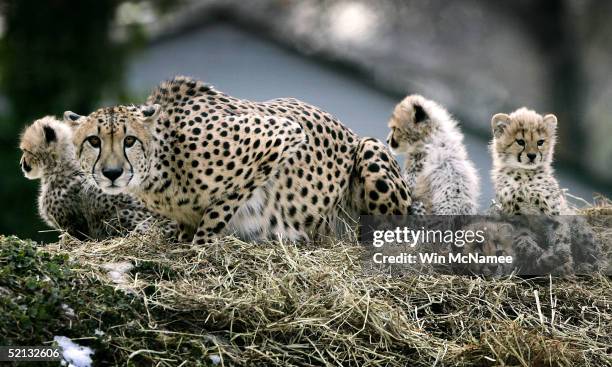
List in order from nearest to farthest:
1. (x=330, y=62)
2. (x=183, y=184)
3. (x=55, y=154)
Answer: (x=183, y=184) < (x=55, y=154) < (x=330, y=62)

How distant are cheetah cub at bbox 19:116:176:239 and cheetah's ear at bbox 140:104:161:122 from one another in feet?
3.28

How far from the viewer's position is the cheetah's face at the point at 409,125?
6070mm

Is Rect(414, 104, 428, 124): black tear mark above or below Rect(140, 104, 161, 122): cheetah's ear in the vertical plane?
above

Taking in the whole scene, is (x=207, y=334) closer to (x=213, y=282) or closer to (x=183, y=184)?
(x=213, y=282)

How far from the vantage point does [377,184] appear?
5742 millimetres

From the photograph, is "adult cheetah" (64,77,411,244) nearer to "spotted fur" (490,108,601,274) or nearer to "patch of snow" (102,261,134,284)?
"patch of snow" (102,261,134,284)

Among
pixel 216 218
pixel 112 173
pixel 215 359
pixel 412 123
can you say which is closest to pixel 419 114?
pixel 412 123

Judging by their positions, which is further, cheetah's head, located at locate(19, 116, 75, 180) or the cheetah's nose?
cheetah's head, located at locate(19, 116, 75, 180)

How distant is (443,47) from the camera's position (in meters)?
8.84

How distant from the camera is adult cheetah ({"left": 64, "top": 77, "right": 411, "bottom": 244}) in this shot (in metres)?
5.13

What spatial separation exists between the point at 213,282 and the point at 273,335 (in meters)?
0.47

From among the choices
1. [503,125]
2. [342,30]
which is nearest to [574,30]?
[342,30]

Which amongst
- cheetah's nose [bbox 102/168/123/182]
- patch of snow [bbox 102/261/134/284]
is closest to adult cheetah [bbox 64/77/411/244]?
cheetah's nose [bbox 102/168/123/182]

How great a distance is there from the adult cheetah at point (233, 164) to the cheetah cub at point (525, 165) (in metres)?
0.55
